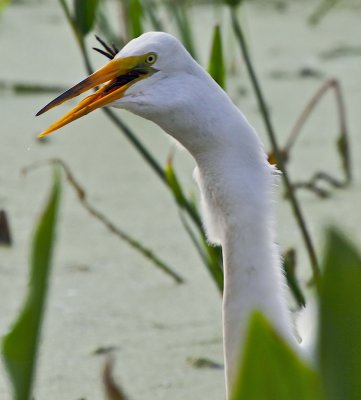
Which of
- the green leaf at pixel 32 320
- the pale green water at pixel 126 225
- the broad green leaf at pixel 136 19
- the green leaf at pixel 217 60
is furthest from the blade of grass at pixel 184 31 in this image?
the green leaf at pixel 32 320

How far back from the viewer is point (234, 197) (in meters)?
1.57

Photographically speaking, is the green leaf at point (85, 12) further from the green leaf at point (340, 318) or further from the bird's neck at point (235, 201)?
the green leaf at point (340, 318)

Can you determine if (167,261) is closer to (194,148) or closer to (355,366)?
(194,148)

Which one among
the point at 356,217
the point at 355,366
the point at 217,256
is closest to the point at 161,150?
the point at 356,217

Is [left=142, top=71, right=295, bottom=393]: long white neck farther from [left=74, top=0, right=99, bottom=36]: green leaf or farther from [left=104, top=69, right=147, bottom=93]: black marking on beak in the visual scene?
[left=74, top=0, right=99, bottom=36]: green leaf

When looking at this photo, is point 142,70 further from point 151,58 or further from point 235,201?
point 235,201

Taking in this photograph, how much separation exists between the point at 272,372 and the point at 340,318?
6cm

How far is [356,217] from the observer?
10.8ft

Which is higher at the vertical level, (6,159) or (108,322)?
(108,322)

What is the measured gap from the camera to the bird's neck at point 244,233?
1.56m

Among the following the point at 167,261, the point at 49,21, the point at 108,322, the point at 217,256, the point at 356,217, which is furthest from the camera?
the point at 49,21

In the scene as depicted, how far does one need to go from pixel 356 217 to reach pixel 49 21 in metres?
3.10

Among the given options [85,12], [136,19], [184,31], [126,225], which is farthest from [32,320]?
[126,225]

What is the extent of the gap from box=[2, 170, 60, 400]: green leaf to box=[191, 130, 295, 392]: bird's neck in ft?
2.05
